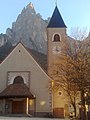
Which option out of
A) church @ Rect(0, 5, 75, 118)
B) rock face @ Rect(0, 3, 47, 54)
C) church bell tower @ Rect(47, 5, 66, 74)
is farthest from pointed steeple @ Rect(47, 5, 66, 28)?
rock face @ Rect(0, 3, 47, 54)

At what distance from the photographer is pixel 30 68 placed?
42.7 m

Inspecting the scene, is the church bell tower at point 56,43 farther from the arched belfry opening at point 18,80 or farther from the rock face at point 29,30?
the rock face at point 29,30

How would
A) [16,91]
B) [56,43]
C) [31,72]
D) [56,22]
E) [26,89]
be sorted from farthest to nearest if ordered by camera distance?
[56,22]
[56,43]
[31,72]
[26,89]
[16,91]

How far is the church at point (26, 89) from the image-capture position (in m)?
40.8

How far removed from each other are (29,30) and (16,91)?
78.3 m

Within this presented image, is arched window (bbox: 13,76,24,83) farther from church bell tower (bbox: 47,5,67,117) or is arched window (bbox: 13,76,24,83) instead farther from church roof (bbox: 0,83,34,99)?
church bell tower (bbox: 47,5,67,117)

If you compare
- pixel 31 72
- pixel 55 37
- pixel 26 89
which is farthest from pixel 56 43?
pixel 26 89

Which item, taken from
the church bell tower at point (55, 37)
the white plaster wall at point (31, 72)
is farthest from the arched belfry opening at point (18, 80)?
the church bell tower at point (55, 37)

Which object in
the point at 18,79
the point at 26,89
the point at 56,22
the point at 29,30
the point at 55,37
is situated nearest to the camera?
the point at 26,89

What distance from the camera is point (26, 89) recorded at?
41.5 metres

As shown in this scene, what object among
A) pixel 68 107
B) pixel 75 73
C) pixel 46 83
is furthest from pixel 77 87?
pixel 68 107

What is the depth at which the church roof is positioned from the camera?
40.5m

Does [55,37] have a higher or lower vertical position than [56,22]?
lower

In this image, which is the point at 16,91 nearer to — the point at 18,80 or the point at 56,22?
the point at 18,80
